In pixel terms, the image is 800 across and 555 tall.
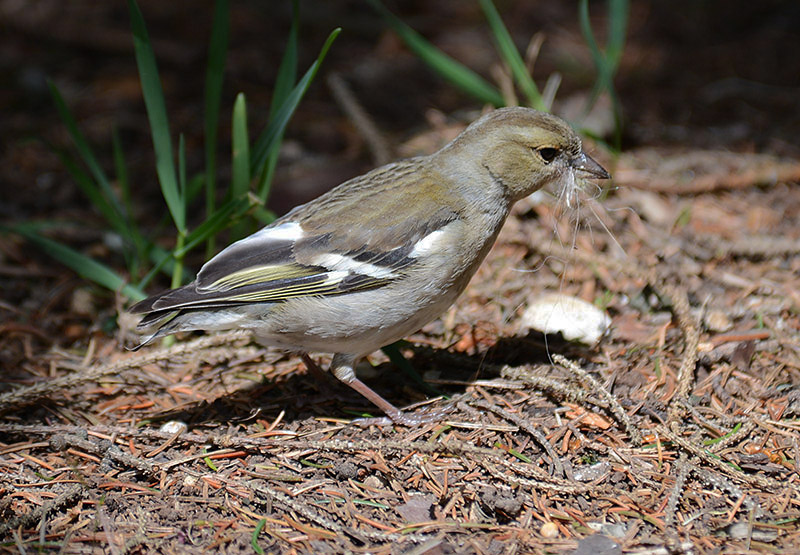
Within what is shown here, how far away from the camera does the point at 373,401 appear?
4023 mm

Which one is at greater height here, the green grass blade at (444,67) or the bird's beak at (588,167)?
the green grass blade at (444,67)

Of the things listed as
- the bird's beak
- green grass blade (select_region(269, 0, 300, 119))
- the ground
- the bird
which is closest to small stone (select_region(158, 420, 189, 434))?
the ground

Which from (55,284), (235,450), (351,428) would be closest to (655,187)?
(351,428)

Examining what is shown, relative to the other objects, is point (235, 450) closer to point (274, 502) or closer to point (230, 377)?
point (274, 502)

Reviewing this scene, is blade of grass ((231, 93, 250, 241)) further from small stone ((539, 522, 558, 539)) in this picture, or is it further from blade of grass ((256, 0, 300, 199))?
small stone ((539, 522, 558, 539))

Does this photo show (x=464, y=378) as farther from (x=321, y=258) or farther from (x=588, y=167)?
(x=588, y=167)

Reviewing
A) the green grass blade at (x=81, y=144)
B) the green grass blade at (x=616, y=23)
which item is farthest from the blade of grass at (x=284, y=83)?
the green grass blade at (x=616, y=23)

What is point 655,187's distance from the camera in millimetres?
5926

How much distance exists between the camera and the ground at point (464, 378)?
10.5ft

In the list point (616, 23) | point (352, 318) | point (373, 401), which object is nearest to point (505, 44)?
point (616, 23)

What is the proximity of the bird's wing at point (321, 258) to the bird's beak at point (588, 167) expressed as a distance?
721 millimetres

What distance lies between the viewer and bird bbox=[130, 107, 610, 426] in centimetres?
384

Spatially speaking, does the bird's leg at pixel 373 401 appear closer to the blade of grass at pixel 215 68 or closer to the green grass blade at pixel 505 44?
the blade of grass at pixel 215 68

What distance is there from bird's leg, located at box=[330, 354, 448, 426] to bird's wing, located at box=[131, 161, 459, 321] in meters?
0.40
